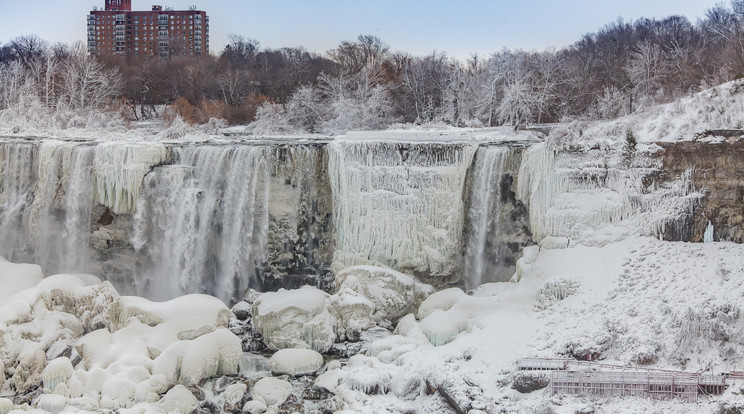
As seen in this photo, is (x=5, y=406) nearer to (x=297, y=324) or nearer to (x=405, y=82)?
(x=297, y=324)

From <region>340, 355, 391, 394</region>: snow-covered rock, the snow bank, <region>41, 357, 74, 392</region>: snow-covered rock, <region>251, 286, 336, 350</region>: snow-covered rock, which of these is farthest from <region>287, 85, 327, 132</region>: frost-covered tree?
<region>41, 357, 74, 392</region>: snow-covered rock

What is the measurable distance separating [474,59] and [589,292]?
36.3 meters

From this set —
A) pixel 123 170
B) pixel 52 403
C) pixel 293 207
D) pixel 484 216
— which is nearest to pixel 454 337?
pixel 484 216

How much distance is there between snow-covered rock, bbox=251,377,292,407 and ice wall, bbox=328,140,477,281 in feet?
20.3

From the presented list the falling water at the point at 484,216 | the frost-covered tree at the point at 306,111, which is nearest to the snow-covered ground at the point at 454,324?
the falling water at the point at 484,216

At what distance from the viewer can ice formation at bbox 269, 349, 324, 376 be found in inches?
628

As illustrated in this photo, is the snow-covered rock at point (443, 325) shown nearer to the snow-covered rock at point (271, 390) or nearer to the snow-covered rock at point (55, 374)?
the snow-covered rock at point (271, 390)

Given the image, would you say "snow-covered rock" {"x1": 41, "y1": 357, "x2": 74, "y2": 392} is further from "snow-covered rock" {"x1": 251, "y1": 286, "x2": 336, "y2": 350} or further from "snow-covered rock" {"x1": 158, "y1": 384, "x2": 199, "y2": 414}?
"snow-covered rock" {"x1": 251, "y1": 286, "x2": 336, "y2": 350}

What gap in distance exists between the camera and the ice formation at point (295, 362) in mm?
15961

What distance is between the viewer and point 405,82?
44906 mm

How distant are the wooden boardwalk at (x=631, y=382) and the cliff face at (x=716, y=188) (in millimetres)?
4797

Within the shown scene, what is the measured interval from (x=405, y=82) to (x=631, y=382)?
33.7 metres

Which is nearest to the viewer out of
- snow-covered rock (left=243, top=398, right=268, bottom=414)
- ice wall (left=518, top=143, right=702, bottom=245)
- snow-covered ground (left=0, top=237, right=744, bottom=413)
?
snow-covered ground (left=0, top=237, right=744, bottom=413)

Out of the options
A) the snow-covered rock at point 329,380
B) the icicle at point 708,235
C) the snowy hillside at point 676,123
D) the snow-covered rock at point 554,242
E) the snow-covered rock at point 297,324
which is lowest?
the snow-covered rock at point 329,380
